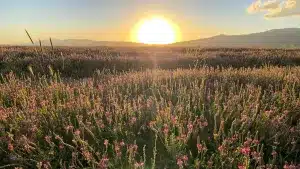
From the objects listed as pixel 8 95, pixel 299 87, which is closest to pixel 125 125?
pixel 8 95

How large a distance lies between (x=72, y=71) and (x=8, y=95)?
6.93 metres

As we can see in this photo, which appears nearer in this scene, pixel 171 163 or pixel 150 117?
pixel 171 163

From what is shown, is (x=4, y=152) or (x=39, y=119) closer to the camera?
(x=4, y=152)

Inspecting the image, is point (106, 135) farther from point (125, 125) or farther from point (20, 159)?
point (20, 159)

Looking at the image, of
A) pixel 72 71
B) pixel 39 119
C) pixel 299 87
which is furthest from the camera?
pixel 72 71

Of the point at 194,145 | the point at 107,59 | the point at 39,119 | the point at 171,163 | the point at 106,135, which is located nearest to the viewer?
the point at 171,163

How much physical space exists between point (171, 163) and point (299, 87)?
4.00m

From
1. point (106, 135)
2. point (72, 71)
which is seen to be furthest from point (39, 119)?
point (72, 71)

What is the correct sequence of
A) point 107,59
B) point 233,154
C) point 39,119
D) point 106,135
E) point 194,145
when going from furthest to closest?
point 107,59 < point 39,119 < point 106,135 < point 194,145 < point 233,154

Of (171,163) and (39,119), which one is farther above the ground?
(39,119)

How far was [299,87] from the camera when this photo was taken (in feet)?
21.9

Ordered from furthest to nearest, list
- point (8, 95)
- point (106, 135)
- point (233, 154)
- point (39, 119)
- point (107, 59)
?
point (107, 59) → point (8, 95) → point (39, 119) → point (106, 135) → point (233, 154)

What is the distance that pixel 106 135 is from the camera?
4176 millimetres

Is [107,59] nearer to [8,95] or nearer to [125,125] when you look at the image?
[8,95]
